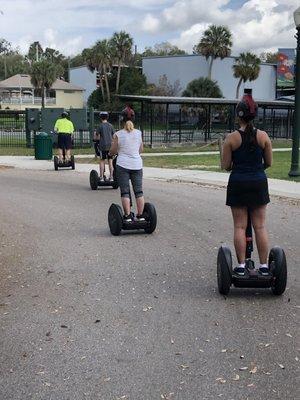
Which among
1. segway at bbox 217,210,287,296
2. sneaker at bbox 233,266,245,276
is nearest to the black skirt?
segway at bbox 217,210,287,296

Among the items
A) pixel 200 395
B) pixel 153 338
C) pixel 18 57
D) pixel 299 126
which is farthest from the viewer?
pixel 18 57

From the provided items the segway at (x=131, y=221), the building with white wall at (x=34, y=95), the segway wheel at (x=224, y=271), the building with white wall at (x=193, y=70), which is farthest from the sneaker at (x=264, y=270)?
the building with white wall at (x=34, y=95)

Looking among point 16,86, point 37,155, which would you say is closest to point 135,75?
point 16,86

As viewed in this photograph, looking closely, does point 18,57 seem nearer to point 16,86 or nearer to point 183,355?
point 16,86

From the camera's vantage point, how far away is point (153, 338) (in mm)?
4574

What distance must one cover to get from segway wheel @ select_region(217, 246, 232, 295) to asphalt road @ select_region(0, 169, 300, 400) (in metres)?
0.12

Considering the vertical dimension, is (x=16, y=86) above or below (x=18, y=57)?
below

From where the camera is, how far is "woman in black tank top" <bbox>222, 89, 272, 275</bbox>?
17.6ft

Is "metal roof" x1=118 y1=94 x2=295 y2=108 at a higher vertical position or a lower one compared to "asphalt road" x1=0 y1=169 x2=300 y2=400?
higher

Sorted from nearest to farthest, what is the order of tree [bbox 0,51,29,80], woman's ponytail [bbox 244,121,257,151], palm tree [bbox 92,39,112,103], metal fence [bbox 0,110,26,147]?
1. woman's ponytail [bbox 244,121,257,151]
2. metal fence [bbox 0,110,26,147]
3. palm tree [bbox 92,39,112,103]
4. tree [bbox 0,51,29,80]

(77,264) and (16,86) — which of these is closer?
(77,264)

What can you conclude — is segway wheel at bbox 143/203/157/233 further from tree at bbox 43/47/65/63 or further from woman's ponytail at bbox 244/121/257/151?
tree at bbox 43/47/65/63

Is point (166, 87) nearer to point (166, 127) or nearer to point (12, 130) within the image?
point (166, 127)

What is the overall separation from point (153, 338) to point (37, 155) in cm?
1832
